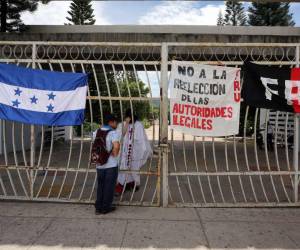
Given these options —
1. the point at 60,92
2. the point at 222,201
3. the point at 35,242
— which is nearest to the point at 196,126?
the point at 222,201

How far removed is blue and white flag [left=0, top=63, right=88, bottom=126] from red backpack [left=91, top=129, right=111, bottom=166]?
0.61 metres

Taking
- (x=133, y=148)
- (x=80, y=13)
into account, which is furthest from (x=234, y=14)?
(x=133, y=148)

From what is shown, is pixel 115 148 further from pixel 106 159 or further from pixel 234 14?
pixel 234 14

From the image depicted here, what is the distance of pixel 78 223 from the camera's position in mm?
5609

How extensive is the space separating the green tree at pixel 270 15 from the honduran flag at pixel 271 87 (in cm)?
3115

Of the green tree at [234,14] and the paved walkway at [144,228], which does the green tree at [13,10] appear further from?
the green tree at [234,14]

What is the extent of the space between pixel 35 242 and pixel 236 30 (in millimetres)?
20913

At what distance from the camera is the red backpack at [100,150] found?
589 centimetres

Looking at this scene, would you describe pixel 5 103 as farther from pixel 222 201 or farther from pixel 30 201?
pixel 222 201

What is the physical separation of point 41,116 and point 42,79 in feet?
1.97

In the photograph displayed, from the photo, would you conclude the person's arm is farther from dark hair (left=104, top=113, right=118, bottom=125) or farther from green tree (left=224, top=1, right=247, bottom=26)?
green tree (left=224, top=1, right=247, bottom=26)

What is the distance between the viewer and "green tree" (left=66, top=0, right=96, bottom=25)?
33250mm

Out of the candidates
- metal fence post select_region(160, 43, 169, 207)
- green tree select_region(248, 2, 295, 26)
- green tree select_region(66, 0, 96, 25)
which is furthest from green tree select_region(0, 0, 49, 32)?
green tree select_region(248, 2, 295, 26)

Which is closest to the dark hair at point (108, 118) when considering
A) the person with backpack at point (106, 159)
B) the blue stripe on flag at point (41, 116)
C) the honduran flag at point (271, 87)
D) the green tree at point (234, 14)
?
the person with backpack at point (106, 159)
